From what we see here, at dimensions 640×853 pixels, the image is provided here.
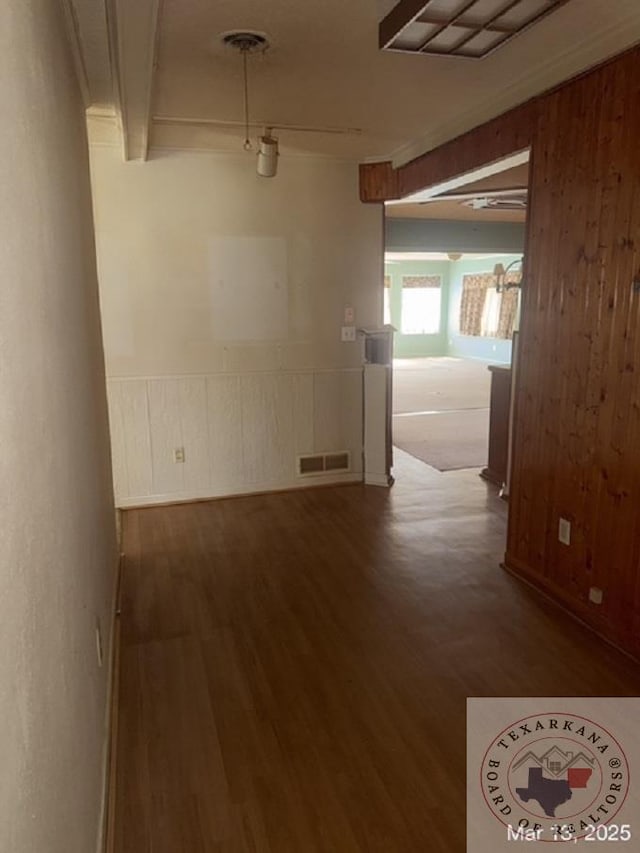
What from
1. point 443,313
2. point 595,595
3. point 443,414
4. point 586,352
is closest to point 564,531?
point 595,595

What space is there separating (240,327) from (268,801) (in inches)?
130

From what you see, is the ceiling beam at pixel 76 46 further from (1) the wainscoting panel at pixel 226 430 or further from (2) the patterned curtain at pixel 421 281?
(2) the patterned curtain at pixel 421 281

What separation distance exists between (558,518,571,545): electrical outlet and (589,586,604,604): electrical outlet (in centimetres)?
24

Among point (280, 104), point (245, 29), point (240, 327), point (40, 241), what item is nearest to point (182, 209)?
point (240, 327)

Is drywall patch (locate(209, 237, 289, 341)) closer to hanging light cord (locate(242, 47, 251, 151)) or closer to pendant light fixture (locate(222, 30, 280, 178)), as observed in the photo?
hanging light cord (locate(242, 47, 251, 151))

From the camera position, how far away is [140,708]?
2.25 m

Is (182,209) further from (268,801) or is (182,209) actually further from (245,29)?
(268,801)

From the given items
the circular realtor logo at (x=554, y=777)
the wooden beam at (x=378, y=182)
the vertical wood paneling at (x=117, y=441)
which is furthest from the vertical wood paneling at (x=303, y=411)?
the circular realtor logo at (x=554, y=777)

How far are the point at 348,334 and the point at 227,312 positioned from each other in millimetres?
976

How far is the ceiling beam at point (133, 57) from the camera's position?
1.93 meters

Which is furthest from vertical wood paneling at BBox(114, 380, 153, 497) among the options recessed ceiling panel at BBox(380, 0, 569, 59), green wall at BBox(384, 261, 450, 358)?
green wall at BBox(384, 261, 450, 358)

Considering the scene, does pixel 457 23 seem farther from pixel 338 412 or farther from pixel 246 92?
pixel 338 412

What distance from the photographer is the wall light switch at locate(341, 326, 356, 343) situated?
15.7 ft

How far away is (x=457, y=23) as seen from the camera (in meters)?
2.21
